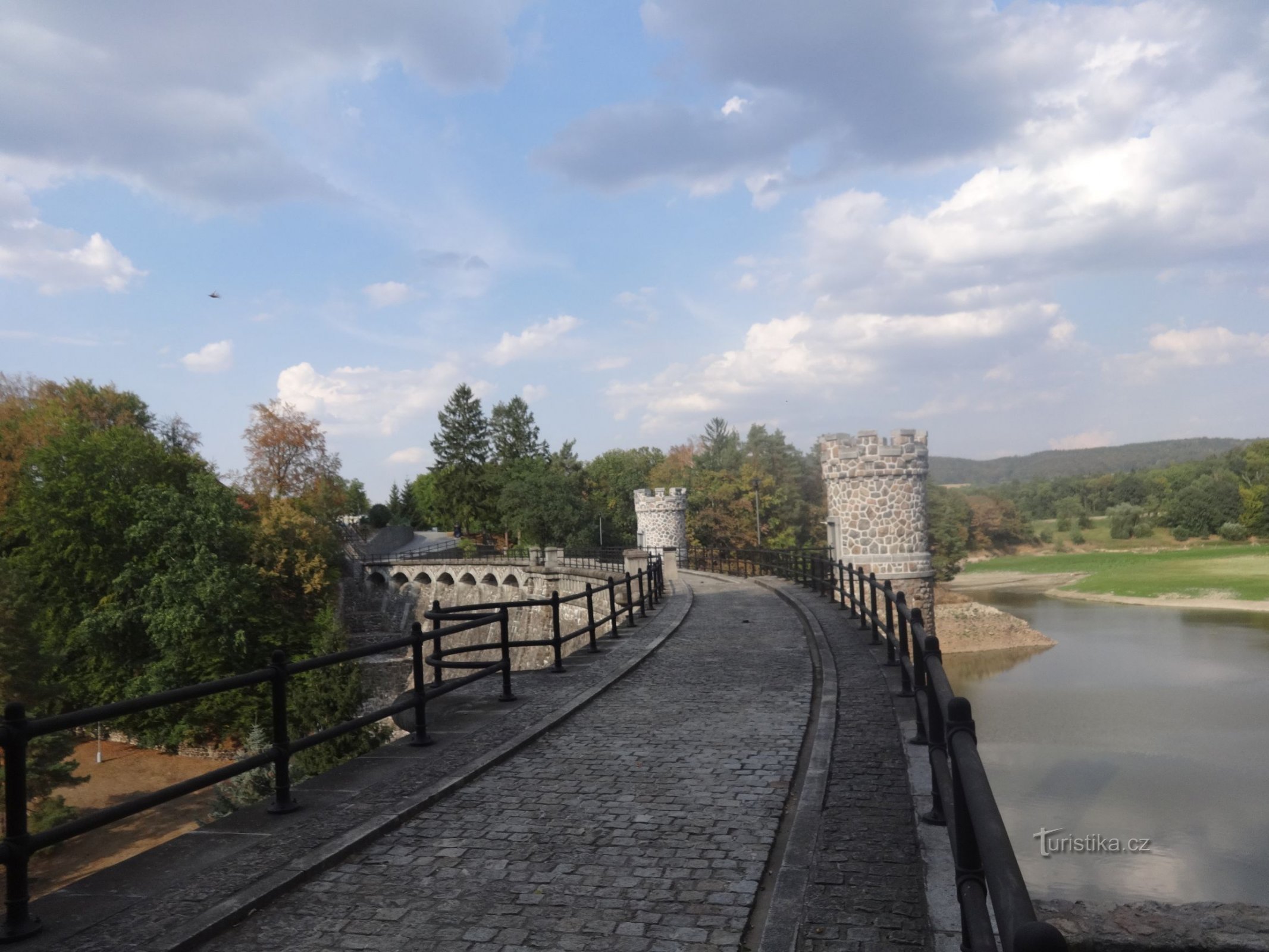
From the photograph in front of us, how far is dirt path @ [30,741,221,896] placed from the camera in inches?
829

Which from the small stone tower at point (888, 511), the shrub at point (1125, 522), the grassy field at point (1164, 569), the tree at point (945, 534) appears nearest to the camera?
the small stone tower at point (888, 511)

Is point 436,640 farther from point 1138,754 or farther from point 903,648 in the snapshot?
point 1138,754

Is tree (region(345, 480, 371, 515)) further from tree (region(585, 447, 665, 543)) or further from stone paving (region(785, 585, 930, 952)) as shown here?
stone paving (region(785, 585, 930, 952))

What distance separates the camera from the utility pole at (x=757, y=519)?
55.1m

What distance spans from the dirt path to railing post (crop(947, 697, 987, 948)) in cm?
1702

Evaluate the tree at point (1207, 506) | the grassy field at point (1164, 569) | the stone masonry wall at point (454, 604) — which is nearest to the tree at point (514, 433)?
the stone masonry wall at point (454, 604)

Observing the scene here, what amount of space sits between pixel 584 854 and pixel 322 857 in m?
1.31

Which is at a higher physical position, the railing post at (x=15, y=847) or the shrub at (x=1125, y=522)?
the railing post at (x=15, y=847)

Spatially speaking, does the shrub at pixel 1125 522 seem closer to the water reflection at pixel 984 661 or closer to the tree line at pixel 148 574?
the water reflection at pixel 984 661

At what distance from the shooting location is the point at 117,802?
27.9 metres

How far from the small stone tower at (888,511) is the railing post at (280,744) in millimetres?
18824

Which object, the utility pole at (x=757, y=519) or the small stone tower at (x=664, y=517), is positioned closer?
the small stone tower at (x=664, y=517)

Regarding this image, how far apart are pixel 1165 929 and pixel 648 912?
251cm

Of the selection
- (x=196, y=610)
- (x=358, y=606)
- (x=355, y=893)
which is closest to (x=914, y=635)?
(x=355, y=893)
